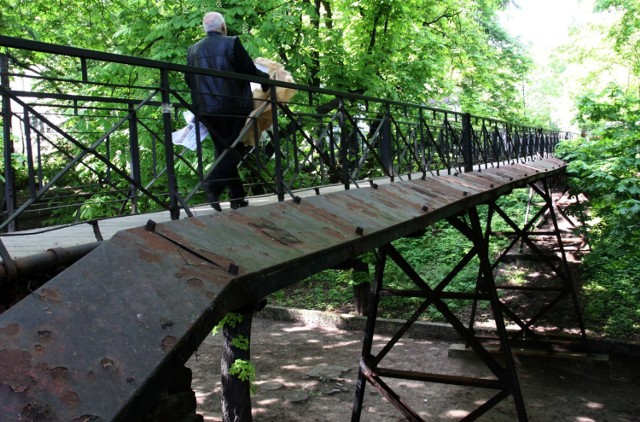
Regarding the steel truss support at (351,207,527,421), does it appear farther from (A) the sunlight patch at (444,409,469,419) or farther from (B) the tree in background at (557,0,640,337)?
(B) the tree in background at (557,0,640,337)

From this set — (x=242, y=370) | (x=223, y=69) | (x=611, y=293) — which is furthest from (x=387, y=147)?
(x=611, y=293)

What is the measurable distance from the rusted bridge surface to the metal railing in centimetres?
40

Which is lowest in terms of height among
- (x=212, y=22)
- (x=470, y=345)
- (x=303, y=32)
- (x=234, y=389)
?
(x=234, y=389)

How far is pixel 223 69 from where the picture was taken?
414 cm

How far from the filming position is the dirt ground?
28.5 feet

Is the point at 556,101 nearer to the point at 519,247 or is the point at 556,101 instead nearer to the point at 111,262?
the point at 519,247

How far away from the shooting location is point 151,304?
1879 mm

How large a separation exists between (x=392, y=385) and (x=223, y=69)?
696 centimetres

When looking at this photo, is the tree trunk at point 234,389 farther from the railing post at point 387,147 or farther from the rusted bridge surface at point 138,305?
the rusted bridge surface at point 138,305

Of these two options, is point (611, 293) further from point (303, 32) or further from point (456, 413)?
point (303, 32)

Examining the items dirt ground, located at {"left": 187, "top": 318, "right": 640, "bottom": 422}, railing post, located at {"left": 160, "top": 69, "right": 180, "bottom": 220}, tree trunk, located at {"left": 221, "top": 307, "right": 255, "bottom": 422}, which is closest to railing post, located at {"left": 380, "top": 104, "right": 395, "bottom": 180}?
tree trunk, located at {"left": 221, "top": 307, "right": 255, "bottom": 422}

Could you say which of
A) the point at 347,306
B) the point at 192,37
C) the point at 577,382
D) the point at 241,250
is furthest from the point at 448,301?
the point at 241,250

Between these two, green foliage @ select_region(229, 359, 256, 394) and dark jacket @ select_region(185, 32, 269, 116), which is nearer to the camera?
dark jacket @ select_region(185, 32, 269, 116)

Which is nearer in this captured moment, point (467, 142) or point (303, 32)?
point (467, 142)
